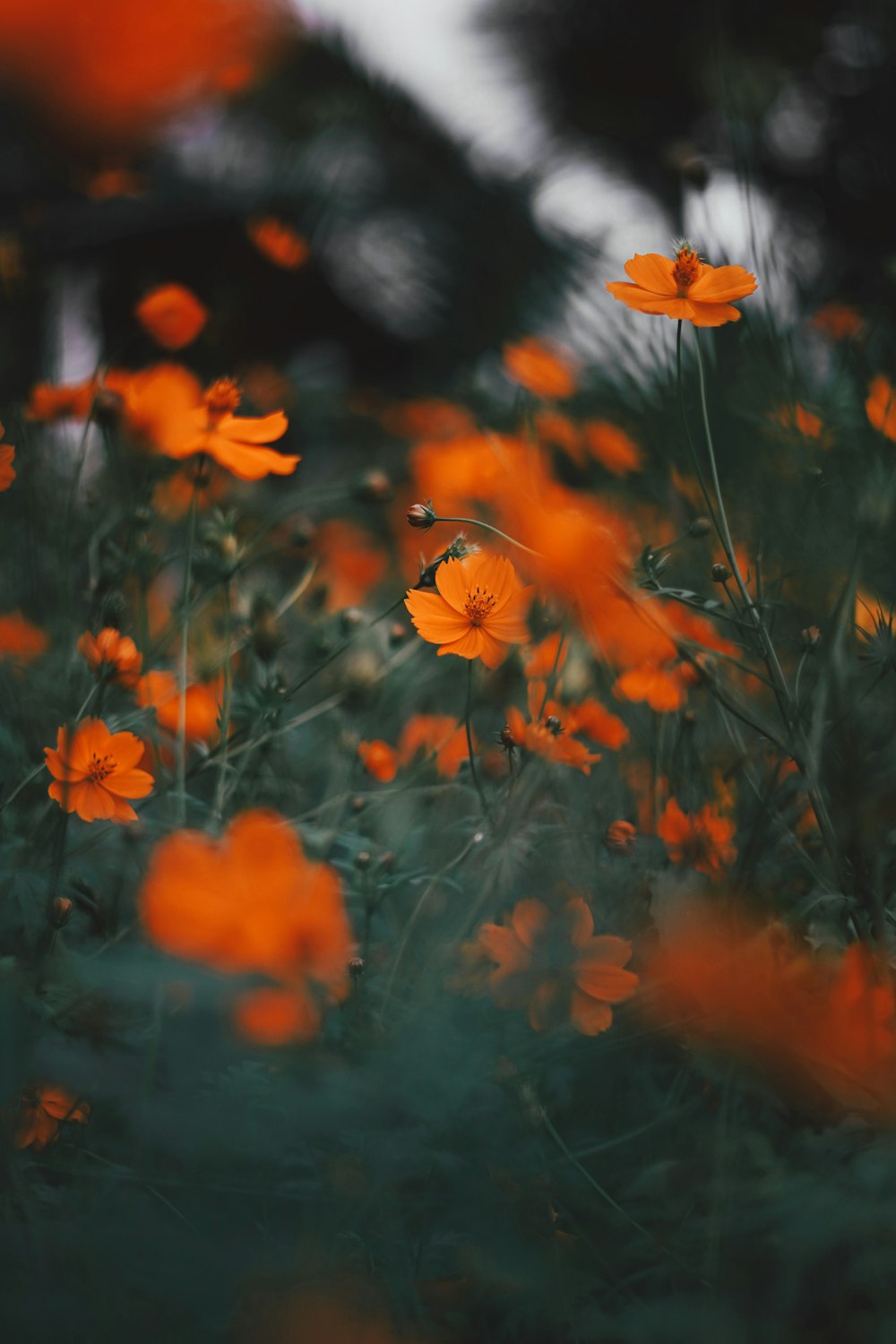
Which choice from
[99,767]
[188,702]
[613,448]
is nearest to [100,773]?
[99,767]

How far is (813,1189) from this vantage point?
42 centimetres

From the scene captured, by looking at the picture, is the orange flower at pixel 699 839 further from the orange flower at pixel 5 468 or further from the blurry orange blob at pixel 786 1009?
the orange flower at pixel 5 468

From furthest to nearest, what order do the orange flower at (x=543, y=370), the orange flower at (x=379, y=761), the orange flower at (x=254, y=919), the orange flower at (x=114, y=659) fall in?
the orange flower at (x=543, y=370) → the orange flower at (x=379, y=761) → the orange flower at (x=114, y=659) → the orange flower at (x=254, y=919)

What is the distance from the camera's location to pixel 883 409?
66cm

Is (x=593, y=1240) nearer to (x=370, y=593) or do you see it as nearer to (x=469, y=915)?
(x=469, y=915)

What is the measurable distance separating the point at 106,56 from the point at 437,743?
50cm

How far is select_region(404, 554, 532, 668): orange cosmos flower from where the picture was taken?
22.3 inches

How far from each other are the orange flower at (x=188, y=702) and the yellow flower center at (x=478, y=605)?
22 cm

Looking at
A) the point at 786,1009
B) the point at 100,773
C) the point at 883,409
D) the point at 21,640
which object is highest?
the point at 883,409

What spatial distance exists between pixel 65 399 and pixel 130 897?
414mm

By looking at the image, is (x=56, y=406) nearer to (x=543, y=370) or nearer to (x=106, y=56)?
(x=106, y=56)

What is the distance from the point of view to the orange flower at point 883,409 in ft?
2.07

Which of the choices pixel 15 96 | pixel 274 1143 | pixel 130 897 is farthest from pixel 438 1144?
pixel 15 96

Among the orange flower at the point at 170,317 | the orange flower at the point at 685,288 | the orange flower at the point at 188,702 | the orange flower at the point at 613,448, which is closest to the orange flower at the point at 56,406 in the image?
the orange flower at the point at 170,317
